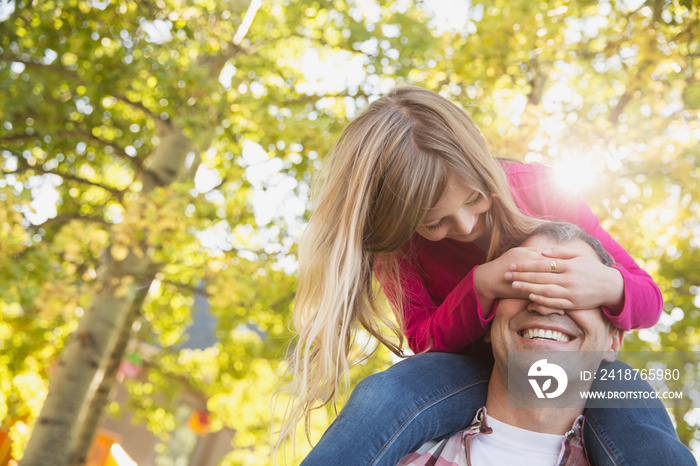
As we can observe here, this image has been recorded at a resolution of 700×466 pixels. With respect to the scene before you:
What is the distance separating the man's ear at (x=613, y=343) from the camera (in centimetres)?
193

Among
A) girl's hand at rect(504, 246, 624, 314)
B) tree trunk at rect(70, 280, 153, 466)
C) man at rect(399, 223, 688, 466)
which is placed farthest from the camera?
tree trunk at rect(70, 280, 153, 466)

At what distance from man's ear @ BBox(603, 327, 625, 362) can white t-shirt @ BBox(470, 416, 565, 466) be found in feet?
1.01

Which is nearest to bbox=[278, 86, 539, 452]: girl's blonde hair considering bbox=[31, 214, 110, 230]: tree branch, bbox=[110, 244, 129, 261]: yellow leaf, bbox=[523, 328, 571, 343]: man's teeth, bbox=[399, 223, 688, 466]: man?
bbox=[399, 223, 688, 466]: man

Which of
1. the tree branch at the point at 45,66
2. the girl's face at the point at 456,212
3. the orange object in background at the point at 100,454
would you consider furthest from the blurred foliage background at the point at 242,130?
the girl's face at the point at 456,212

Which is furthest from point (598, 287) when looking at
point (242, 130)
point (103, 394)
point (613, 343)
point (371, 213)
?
point (103, 394)

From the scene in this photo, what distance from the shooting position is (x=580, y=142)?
4.83m

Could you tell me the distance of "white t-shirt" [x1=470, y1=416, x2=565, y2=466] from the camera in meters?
1.88

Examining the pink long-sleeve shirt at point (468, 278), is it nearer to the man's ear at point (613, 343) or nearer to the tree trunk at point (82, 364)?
the man's ear at point (613, 343)

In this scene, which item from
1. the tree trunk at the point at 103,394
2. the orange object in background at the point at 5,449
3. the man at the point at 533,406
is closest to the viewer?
the man at the point at 533,406

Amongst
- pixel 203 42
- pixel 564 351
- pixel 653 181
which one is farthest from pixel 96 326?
pixel 653 181

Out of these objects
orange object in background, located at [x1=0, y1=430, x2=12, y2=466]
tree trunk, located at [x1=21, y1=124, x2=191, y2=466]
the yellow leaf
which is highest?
the yellow leaf

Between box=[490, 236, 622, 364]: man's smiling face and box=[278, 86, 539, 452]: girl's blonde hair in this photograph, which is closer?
box=[490, 236, 622, 364]: man's smiling face

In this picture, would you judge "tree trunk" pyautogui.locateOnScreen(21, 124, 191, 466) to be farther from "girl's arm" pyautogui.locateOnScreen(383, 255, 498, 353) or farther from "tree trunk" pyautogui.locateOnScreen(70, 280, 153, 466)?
"girl's arm" pyautogui.locateOnScreen(383, 255, 498, 353)

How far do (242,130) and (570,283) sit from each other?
208 inches
